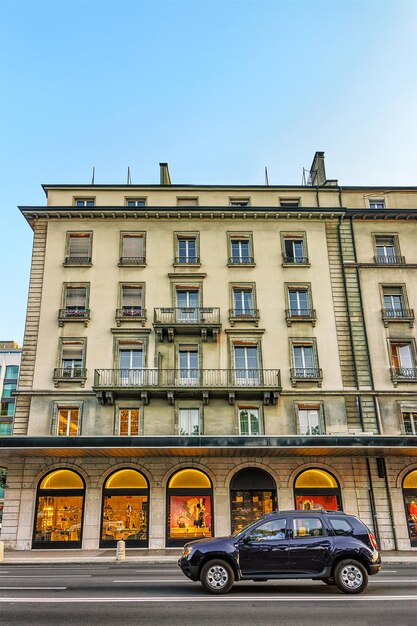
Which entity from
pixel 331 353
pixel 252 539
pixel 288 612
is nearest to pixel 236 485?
pixel 331 353

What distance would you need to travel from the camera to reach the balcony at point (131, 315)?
26.1 meters

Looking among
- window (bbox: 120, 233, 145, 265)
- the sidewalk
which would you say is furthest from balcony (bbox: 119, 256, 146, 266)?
the sidewalk

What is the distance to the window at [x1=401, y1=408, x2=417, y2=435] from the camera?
2462 centimetres

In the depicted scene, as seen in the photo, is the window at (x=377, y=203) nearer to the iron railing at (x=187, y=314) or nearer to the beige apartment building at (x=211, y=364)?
the beige apartment building at (x=211, y=364)

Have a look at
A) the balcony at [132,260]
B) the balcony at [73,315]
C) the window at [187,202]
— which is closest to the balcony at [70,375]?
the balcony at [73,315]

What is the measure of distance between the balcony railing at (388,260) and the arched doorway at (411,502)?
437 inches

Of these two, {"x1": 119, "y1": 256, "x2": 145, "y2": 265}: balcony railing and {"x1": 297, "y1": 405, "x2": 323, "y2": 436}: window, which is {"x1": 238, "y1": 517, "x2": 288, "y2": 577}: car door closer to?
{"x1": 297, "y1": 405, "x2": 323, "y2": 436}: window

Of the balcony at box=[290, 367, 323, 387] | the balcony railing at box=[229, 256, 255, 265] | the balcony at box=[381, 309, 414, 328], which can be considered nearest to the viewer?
the balcony at box=[290, 367, 323, 387]

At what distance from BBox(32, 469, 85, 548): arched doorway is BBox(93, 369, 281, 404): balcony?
4.07m

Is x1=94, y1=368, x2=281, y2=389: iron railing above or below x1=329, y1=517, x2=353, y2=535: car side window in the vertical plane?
above

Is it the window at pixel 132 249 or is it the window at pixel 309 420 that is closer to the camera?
the window at pixel 309 420

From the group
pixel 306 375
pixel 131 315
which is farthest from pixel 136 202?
pixel 306 375

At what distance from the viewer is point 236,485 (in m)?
23.8

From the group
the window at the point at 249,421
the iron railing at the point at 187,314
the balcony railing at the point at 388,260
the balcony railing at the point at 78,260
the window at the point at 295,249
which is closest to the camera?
the window at the point at 249,421
